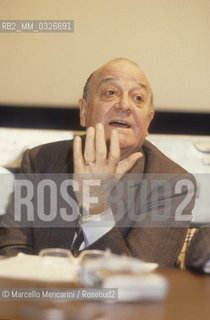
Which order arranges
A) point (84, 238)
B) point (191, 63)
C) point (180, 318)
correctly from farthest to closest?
point (191, 63), point (84, 238), point (180, 318)

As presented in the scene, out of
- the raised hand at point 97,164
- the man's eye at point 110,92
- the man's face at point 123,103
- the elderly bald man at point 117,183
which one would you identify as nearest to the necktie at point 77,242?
the elderly bald man at point 117,183

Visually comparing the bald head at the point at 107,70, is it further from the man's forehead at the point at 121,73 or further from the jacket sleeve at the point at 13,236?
the jacket sleeve at the point at 13,236

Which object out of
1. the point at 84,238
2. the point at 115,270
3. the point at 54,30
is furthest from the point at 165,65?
the point at 115,270

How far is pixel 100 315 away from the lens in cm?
47

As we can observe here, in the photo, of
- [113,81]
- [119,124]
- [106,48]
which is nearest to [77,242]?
[119,124]

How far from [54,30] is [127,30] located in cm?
24

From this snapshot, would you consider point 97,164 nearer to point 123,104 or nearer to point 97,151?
point 97,151

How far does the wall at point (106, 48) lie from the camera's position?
1.33 meters

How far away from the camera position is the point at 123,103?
120 centimetres

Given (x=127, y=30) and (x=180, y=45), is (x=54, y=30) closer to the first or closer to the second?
(x=127, y=30)

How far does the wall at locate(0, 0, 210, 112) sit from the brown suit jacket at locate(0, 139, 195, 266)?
19cm

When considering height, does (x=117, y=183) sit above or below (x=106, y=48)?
below

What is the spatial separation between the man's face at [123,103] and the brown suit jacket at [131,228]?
0.07m

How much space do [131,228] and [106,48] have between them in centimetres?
59
